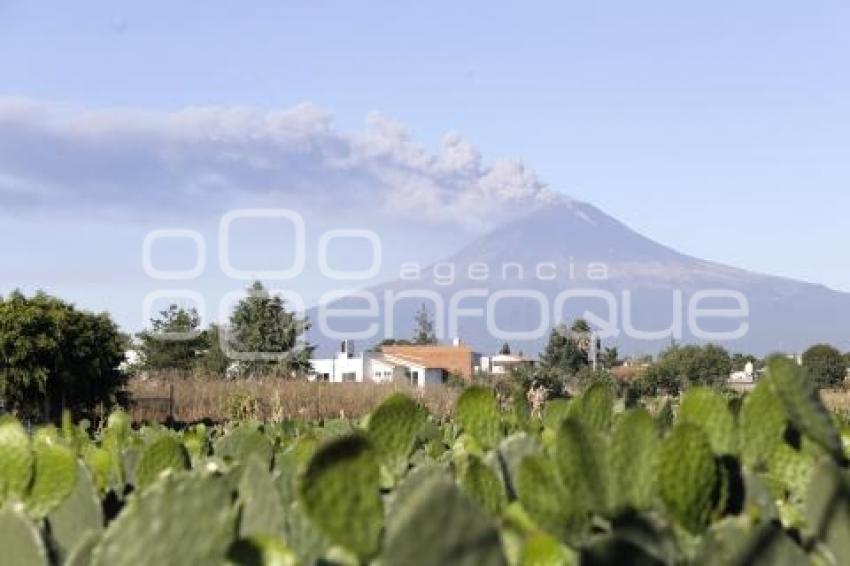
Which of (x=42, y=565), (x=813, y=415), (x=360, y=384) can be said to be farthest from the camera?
(x=360, y=384)

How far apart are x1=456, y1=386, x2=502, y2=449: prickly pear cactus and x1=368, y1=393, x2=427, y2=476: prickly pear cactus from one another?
0.54 m

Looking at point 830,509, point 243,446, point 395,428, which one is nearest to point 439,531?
point 830,509

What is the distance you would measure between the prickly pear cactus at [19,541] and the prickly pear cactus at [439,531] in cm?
53

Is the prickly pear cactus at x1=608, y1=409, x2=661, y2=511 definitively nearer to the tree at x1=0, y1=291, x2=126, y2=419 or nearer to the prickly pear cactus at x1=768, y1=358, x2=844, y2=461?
the prickly pear cactus at x1=768, y1=358, x2=844, y2=461

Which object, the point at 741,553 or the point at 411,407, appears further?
the point at 411,407

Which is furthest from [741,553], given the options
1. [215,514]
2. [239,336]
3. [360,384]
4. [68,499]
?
[239,336]

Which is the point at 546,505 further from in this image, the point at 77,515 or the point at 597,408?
the point at 597,408

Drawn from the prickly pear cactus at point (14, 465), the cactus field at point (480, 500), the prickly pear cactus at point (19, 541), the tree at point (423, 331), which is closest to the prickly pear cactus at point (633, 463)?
the cactus field at point (480, 500)

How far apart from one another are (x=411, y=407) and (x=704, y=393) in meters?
0.44

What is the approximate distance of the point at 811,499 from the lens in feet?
4.63

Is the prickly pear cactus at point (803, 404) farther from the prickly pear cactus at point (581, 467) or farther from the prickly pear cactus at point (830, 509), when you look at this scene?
the prickly pear cactus at point (581, 467)

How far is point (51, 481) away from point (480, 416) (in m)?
1.09

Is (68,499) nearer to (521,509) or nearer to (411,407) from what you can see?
(411,407)

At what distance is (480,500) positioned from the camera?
57.7 inches
